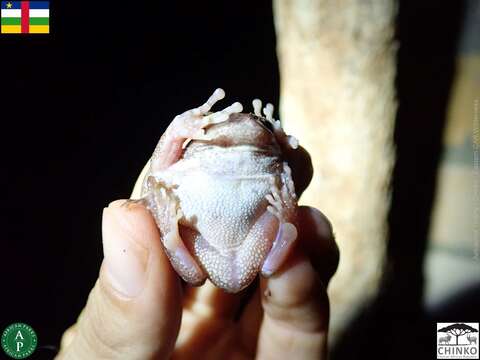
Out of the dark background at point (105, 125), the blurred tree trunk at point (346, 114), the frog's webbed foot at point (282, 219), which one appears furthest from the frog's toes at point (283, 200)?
the dark background at point (105, 125)

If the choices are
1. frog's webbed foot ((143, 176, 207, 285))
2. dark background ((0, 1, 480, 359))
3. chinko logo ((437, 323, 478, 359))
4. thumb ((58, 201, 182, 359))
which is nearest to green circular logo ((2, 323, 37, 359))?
dark background ((0, 1, 480, 359))

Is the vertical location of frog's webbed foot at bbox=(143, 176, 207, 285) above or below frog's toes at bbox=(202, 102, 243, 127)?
below

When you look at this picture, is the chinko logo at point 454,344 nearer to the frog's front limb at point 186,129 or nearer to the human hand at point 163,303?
the human hand at point 163,303

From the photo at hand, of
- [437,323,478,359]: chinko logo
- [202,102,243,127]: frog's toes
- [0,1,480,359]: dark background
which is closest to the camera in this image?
[202,102,243,127]: frog's toes

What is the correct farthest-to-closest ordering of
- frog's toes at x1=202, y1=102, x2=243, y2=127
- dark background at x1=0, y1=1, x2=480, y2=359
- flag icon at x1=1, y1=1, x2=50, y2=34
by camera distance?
1. dark background at x1=0, y1=1, x2=480, y2=359
2. flag icon at x1=1, y1=1, x2=50, y2=34
3. frog's toes at x1=202, y1=102, x2=243, y2=127

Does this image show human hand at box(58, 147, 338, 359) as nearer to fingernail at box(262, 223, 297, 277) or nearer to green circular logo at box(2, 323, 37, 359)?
fingernail at box(262, 223, 297, 277)

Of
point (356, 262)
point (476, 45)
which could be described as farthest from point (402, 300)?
point (476, 45)

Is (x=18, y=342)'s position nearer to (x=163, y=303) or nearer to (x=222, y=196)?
(x=163, y=303)

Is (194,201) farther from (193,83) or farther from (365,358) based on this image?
(365,358)
